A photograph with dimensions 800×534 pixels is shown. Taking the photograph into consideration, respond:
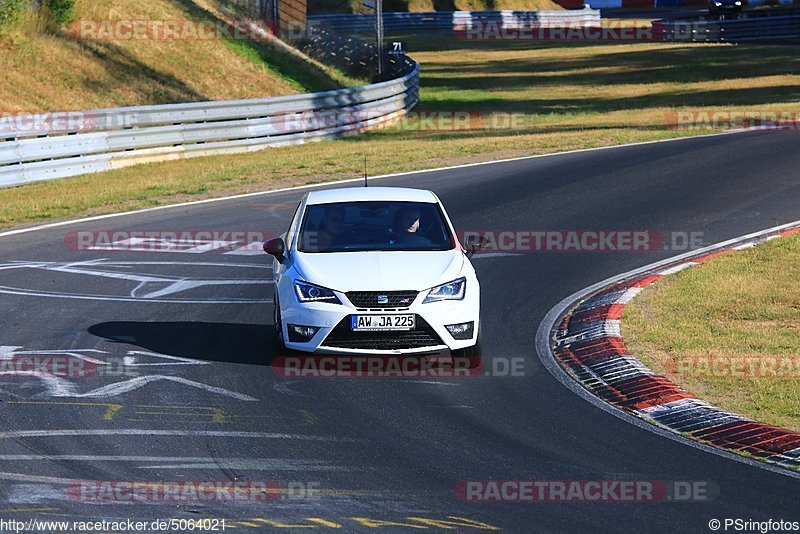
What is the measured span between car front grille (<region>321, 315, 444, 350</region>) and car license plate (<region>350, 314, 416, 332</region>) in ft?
0.14

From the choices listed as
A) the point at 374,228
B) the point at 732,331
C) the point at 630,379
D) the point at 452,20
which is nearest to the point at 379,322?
the point at 374,228

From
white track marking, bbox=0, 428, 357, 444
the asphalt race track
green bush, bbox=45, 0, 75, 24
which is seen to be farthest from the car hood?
green bush, bbox=45, 0, 75, 24

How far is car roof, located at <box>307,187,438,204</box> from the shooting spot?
38.7 ft

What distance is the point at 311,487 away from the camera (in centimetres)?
756

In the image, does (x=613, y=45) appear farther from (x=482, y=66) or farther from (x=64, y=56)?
(x=64, y=56)

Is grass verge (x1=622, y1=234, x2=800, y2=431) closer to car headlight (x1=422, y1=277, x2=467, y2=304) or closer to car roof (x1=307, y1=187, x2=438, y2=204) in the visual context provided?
car headlight (x1=422, y1=277, x2=467, y2=304)

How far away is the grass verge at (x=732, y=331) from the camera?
9836 millimetres

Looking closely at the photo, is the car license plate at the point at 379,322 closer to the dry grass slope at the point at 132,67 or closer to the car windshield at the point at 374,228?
the car windshield at the point at 374,228

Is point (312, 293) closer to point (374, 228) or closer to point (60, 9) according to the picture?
point (374, 228)

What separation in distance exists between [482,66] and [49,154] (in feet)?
119

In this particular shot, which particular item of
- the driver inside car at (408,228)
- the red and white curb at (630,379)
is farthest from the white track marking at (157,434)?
the driver inside car at (408,228)

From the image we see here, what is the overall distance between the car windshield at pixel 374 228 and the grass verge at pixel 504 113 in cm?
862

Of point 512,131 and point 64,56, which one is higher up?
point 64,56

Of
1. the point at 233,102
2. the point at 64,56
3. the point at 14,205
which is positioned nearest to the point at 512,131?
the point at 233,102
